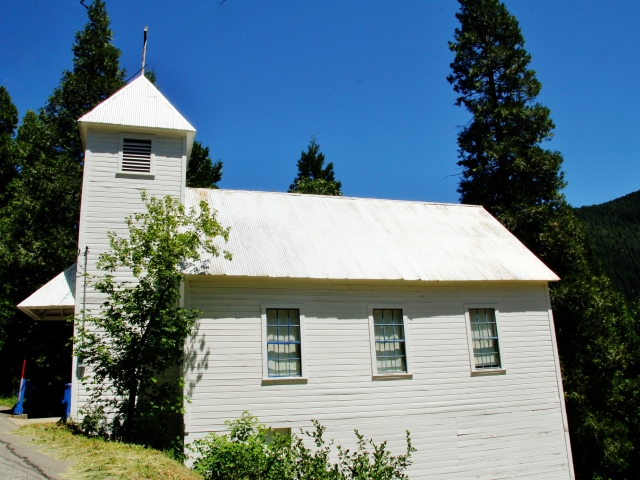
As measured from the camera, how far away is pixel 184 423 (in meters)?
12.6

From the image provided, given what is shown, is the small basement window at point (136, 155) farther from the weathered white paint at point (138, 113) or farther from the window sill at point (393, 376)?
the window sill at point (393, 376)

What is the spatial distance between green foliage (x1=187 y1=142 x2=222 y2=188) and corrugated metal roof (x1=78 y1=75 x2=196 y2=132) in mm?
14584

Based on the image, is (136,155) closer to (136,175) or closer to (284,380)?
(136,175)

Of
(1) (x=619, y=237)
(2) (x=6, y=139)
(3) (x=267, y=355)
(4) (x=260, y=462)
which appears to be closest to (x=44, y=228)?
(2) (x=6, y=139)

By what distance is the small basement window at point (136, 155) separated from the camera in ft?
50.9

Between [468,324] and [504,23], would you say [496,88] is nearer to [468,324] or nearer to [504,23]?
[504,23]

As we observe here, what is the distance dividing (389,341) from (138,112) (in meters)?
9.96

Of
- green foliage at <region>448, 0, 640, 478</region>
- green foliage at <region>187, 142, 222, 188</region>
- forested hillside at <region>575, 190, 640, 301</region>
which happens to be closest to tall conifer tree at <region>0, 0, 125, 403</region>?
green foliage at <region>187, 142, 222, 188</region>

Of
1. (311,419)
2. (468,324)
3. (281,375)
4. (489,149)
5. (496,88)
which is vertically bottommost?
(311,419)

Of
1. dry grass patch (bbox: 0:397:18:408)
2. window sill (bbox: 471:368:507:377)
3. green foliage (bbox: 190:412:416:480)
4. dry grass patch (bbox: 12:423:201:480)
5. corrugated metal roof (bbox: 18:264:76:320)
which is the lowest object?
green foliage (bbox: 190:412:416:480)

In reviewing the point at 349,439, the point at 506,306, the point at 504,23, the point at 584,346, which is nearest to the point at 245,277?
the point at 349,439

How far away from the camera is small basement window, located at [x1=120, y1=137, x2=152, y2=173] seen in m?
15.5

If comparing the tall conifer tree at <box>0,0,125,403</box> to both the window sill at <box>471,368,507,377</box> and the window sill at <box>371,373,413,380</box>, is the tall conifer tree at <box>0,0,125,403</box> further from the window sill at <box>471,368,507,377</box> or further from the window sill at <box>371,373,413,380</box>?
the window sill at <box>471,368,507,377</box>

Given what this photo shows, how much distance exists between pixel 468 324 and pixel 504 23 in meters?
18.5
